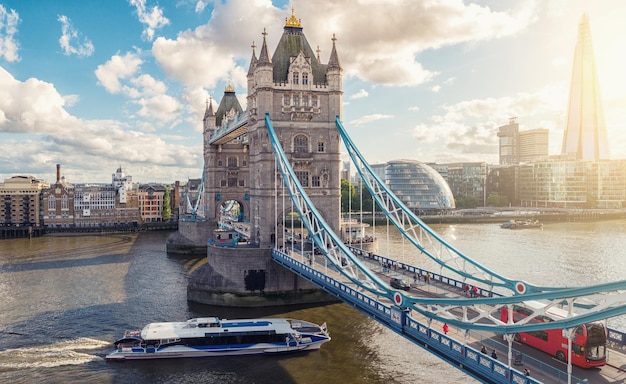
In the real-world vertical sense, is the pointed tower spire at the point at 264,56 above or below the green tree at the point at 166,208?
above

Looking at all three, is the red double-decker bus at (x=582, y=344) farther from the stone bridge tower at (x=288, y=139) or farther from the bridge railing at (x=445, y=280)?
the stone bridge tower at (x=288, y=139)

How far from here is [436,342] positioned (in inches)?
804

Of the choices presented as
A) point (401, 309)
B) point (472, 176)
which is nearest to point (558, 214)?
point (472, 176)

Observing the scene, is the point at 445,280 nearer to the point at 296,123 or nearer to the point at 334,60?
the point at 296,123

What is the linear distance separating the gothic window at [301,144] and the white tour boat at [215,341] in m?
18.3

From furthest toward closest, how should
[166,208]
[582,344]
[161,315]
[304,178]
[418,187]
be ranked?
[418,187] < [166,208] < [304,178] < [161,315] < [582,344]

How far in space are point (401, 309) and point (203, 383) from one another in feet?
39.2

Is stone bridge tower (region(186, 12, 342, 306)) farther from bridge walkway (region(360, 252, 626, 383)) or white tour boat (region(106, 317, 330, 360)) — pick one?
bridge walkway (region(360, 252, 626, 383))

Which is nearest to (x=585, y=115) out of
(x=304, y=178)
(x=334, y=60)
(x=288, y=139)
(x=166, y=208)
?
(x=166, y=208)

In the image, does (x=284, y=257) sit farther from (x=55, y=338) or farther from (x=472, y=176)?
(x=472, y=176)

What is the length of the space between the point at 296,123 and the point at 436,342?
1107 inches

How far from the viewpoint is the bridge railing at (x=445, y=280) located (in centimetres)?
2091

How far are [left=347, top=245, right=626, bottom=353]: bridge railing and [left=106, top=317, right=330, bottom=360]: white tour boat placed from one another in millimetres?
7956

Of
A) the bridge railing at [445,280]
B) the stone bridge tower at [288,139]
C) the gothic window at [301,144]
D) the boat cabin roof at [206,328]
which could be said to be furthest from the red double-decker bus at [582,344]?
the gothic window at [301,144]
